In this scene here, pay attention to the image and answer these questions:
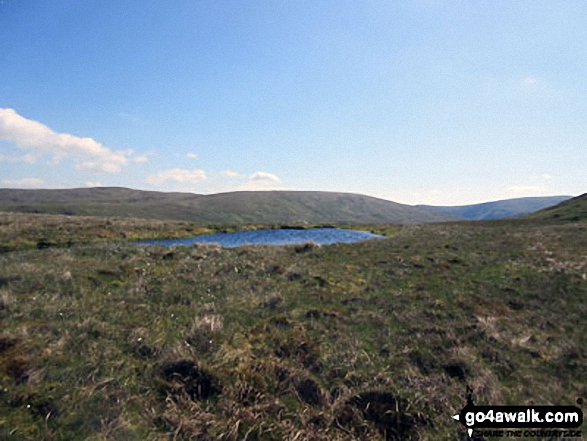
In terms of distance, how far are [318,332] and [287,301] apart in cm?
381

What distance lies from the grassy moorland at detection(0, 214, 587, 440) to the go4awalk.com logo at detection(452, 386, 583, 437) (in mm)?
312

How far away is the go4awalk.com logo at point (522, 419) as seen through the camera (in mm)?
6793

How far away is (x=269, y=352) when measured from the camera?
9.64 meters

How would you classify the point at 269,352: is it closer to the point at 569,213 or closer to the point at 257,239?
the point at 257,239

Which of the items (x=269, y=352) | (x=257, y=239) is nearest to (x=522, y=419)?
(x=269, y=352)

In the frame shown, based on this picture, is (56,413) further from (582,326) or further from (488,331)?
(582,326)

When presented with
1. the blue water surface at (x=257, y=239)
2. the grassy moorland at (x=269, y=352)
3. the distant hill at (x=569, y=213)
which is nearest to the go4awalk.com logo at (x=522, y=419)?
the grassy moorland at (x=269, y=352)

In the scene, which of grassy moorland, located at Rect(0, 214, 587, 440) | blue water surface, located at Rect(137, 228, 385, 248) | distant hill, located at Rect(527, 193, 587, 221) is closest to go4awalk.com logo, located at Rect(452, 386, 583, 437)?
grassy moorland, located at Rect(0, 214, 587, 440)

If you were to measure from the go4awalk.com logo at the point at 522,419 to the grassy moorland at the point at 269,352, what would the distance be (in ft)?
1.02

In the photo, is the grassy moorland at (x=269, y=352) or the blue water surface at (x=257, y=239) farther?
the blue water surface at (x=257, y=239)

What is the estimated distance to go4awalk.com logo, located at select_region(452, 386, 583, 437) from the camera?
6793 millimetres

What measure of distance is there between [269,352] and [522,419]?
6906 mm

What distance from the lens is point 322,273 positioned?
21953mm

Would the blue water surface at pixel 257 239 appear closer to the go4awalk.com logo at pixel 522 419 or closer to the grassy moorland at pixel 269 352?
the grassy moorland at pixel 269 352
